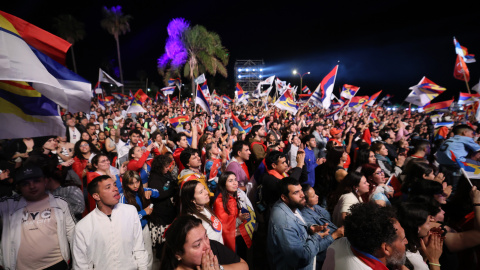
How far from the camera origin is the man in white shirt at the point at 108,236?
2656 mm

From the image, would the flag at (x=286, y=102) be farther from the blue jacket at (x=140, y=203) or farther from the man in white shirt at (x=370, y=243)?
the man in white shirt at (x=370, y=243)

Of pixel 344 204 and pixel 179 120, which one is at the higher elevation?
pixel 179 120

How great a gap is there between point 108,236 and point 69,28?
42.3 meters

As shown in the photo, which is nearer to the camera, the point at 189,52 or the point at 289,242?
the point at 289,242

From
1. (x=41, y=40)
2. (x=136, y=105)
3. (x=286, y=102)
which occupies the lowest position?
(x=286, y=102)

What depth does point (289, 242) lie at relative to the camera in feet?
9.34

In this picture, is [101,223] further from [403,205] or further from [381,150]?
[381,150]

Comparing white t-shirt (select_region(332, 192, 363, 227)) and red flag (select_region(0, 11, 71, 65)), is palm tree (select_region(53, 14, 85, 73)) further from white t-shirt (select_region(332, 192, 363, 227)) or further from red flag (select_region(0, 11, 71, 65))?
white t-shirt (select_region(332, 192, 363, 227))

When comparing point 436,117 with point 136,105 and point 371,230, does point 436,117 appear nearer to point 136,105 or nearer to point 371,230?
point 371,230

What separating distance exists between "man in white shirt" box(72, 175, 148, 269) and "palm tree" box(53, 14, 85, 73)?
127 ft

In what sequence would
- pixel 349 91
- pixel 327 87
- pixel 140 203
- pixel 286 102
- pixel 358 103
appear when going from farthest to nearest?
pixel 358 103 < pixel 349 91 < pixel 286 102 < pixel 327 87 < pixel 140 203

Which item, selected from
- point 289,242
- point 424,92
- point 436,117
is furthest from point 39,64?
point 436,117

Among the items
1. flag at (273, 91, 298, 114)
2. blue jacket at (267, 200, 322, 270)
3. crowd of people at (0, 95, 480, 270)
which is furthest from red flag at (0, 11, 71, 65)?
flag at (273, 91, 298, 114)

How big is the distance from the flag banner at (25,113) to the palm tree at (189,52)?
2887 cm
